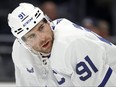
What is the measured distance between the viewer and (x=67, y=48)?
289 cm

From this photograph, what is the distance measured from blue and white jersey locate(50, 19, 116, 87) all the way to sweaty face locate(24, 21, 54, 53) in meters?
0.04

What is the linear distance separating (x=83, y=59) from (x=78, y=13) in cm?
235

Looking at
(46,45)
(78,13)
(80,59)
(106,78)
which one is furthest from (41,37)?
(78,13)

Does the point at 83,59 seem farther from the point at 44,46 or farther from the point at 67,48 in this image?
the point at 44,46

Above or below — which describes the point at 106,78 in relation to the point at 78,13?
above

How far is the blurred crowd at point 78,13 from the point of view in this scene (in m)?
4.86

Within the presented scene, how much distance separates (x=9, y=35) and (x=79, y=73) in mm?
2165

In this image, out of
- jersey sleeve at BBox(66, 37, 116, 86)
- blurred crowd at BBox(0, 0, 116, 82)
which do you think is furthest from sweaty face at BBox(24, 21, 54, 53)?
blurred crowd at BBox(0, 0, 116, 82)

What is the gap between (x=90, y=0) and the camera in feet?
17.3

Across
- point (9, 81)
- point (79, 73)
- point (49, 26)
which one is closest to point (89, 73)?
point (79, 73)

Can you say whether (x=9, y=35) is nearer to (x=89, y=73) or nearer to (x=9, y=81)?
(x=9, y=81)

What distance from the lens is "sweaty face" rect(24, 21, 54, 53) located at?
2.91 metres

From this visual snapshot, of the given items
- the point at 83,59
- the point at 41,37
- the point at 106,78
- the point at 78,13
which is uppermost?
the point at 41,37

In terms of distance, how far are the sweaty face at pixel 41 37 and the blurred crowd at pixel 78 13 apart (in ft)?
5.75
